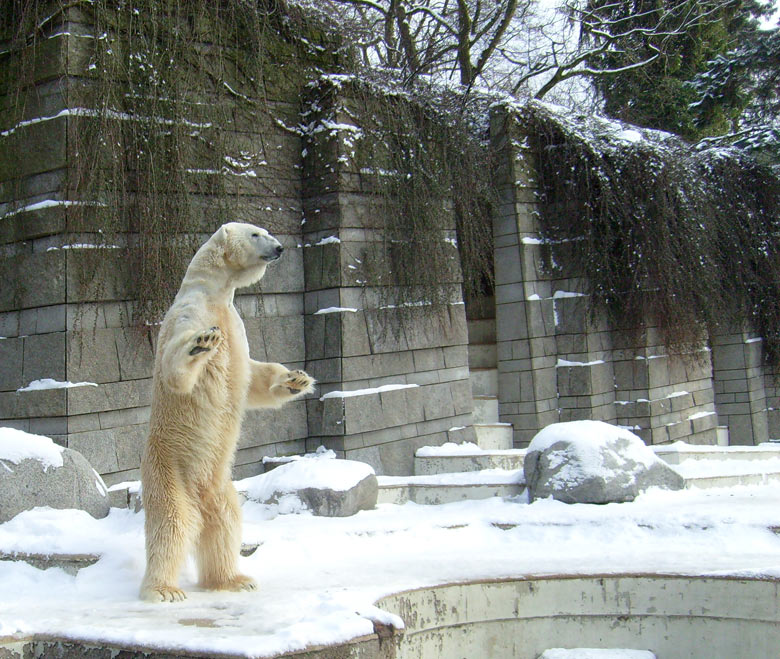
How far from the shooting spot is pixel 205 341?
11.2 feet

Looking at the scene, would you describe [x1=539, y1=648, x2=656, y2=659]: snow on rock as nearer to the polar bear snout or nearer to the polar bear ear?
the polar bear snout

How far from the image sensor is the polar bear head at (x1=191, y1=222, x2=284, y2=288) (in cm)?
399

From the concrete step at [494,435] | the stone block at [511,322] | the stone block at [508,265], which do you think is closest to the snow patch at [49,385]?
the concrete step at [494,435]

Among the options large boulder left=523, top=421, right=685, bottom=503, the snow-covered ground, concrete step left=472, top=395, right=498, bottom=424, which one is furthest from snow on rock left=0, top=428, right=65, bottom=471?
concrete step left=472, top=395, right=498, bottom=424

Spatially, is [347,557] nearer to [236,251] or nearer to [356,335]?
[236,251]

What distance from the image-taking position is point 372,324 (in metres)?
7.27

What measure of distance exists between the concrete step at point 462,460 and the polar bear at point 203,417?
3449 mm

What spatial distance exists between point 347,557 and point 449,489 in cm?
184

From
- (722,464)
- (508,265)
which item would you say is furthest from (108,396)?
(722,464)

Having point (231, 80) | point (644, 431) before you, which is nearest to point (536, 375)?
point (644, 431)

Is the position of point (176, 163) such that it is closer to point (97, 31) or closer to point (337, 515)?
point (97, 31)

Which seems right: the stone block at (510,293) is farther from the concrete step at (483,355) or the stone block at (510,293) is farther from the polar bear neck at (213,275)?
the polar bear neck at (213,275)

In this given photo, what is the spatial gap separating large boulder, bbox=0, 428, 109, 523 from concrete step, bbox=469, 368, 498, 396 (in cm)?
498

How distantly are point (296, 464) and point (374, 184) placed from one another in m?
2.75
